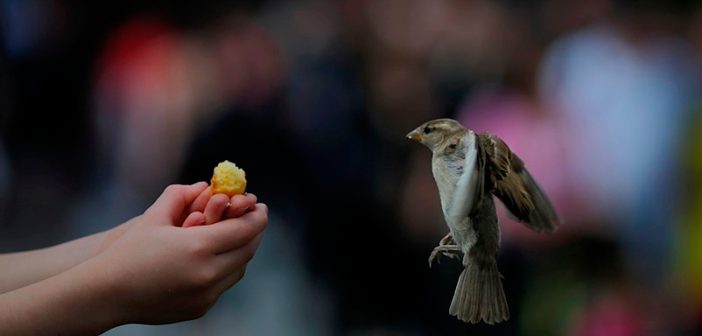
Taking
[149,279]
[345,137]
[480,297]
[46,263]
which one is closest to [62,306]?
[149,279]

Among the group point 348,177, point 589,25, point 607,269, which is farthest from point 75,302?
point 589,25

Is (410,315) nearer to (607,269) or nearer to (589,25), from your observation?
(607,269)

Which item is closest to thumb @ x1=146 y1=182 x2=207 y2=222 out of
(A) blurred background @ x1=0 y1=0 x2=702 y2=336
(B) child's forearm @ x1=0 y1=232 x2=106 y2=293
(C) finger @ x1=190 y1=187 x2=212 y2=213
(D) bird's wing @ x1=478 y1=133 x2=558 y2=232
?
(C) finger @ x1=190 y1=187 x2=212 y2=213

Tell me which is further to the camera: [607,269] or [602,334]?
[607,269]

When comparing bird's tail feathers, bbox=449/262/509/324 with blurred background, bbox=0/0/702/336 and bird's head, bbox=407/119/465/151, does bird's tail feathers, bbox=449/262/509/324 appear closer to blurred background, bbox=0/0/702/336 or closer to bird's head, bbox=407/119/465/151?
bird's head, bbox=407/119/465/151

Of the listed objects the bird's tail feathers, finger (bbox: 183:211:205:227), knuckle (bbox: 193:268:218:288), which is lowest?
the bird's tail feathers

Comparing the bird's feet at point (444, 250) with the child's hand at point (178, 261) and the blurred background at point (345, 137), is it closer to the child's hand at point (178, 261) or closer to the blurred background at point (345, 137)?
the child's hand at point (178, 261)
